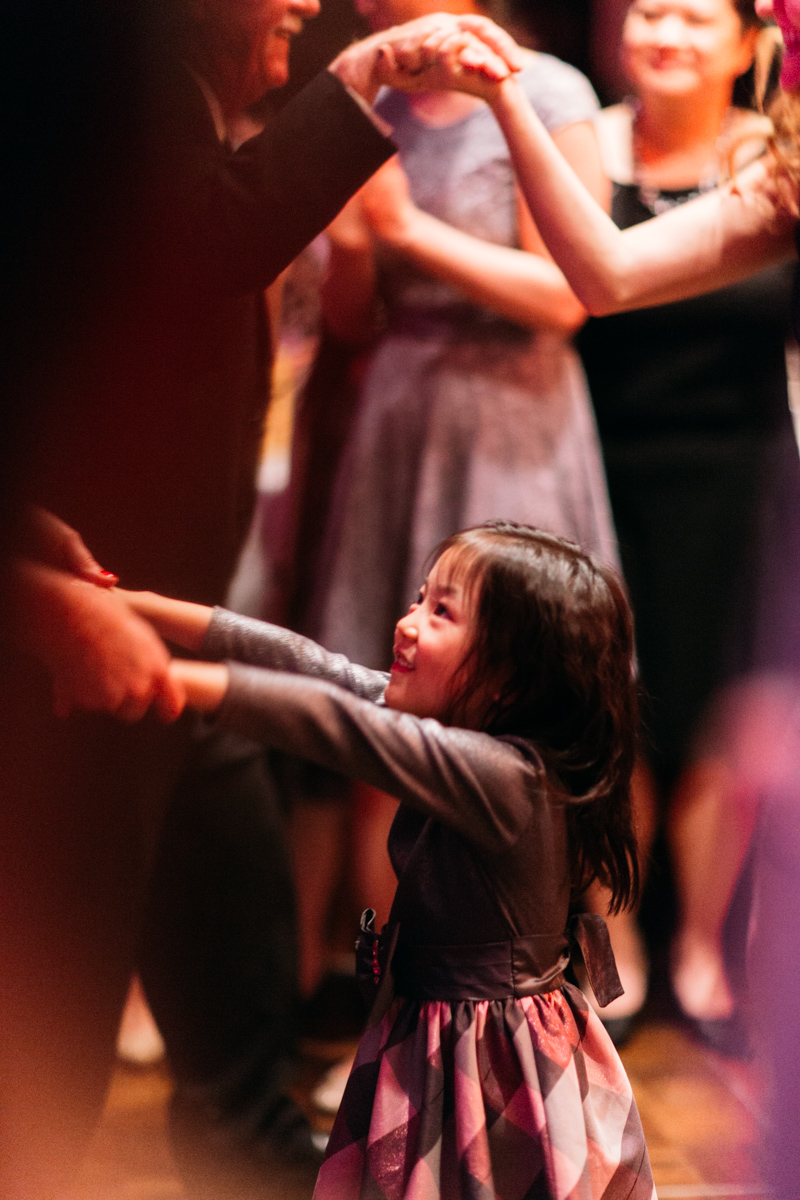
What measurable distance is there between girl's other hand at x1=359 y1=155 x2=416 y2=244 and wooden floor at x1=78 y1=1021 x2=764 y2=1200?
2.76 feet

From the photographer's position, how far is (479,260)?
0.98 m

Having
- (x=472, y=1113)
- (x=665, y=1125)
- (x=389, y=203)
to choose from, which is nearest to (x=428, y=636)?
(x=472, y=1113)

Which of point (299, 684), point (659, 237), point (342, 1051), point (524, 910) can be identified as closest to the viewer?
point (299, 684)

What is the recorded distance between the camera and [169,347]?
2.75 ft

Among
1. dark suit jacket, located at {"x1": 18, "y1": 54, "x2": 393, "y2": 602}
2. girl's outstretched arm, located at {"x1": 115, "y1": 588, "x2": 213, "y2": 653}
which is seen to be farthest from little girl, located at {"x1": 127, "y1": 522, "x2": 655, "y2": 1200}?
dark suit jacket, located at {"x1": 18, "y1": 54, "x2": 393, "y2": 602}

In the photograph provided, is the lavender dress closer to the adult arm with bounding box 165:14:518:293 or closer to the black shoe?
the adult arm with bounding box 165:14:518:293

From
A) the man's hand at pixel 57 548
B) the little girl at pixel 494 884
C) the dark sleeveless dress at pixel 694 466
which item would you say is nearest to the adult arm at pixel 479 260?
the dark sleeveless dress at pixel 694 466

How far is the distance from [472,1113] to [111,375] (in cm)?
58

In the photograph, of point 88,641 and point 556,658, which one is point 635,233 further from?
point 88,641

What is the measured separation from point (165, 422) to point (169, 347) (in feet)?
Answer: 0.19

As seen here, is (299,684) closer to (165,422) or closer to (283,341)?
(165,422)

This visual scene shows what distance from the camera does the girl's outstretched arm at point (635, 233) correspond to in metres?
0.86

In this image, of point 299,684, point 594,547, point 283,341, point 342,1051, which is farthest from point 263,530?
point 342,1051

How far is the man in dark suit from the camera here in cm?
77
